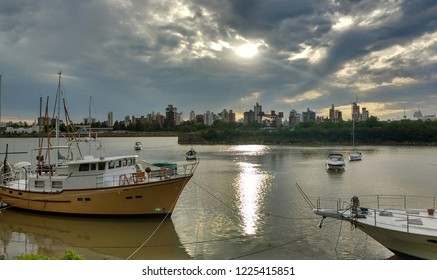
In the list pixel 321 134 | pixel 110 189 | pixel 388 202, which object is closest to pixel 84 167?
pixel 110 189

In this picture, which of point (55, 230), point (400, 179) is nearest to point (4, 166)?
point (55, 230)

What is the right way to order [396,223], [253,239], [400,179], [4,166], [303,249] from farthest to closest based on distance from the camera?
[400,179]
[4,166]
[253,239]
[303,249]
[396,223]

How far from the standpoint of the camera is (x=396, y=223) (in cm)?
744

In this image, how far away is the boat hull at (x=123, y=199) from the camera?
36.6 ft

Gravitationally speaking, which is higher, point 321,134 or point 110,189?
point 321,134

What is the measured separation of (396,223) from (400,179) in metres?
15.3

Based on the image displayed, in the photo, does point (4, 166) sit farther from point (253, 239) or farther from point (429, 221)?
point (429, 221)

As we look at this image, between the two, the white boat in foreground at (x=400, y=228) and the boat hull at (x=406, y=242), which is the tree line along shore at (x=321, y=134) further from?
the boat hull at (x=406, y=242)

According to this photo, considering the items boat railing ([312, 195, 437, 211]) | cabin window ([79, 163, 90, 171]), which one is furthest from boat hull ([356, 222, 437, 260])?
cabin window ([79, 163, 90, 171])

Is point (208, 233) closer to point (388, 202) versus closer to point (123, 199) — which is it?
point (123, 199)

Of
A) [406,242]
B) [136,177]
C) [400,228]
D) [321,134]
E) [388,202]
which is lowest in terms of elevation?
[388,202]

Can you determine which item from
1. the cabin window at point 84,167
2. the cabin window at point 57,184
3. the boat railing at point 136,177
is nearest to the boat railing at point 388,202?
the boat railing at point 136,177

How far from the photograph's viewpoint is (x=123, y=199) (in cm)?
1123

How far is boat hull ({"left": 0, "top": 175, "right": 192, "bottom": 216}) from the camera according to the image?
1114 cm
